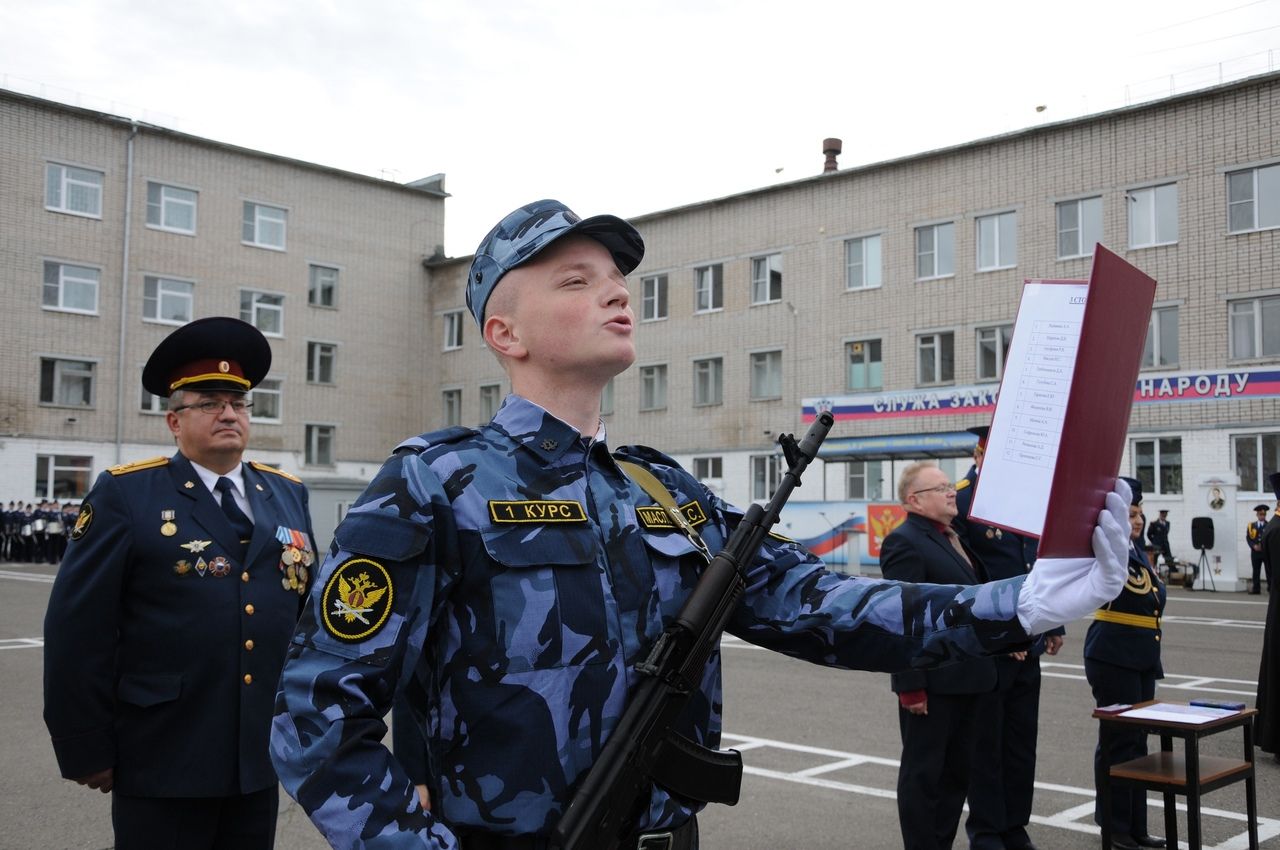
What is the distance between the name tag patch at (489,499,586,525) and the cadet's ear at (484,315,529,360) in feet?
1.25

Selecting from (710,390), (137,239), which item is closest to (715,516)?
(710,390)

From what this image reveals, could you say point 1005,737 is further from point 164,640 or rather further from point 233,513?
point 164,640

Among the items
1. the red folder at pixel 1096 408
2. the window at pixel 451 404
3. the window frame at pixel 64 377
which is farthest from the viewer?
the window at pixel 451 404

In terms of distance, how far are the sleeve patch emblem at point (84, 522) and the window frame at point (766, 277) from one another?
33.1m

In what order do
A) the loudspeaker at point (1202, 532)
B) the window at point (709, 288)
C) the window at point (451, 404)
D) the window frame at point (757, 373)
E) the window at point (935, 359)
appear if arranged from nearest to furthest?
the loudspeaker at point (1202, 532)
the window at point (935, 359)
the window frame at point (757, 373)
the window at point (709, 288)
the window at point (451, 404)

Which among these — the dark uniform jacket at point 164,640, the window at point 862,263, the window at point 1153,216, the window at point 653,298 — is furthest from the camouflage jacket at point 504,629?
the window at point 653,298

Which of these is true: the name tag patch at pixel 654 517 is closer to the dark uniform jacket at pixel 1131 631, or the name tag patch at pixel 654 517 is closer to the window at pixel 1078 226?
the dark uniform jacket at pixel 1131 631

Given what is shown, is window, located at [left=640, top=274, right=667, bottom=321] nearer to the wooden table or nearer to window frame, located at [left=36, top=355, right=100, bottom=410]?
window frame, located at [left=36, top=355, right=100, bottom=410]

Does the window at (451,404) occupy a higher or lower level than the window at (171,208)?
lower

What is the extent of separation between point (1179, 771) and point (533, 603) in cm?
465

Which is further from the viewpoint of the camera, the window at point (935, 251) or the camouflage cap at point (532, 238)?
the window at point (935, 251)

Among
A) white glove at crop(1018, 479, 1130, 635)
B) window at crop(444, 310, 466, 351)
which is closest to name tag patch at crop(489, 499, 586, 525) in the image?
white glove at crop(1018, 479, 1130, 635)

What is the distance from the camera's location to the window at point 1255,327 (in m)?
26.9

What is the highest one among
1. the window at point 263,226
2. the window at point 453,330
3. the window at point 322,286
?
the window at point 263,226
